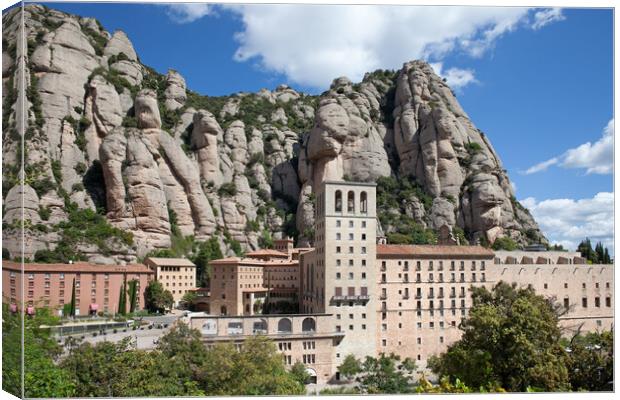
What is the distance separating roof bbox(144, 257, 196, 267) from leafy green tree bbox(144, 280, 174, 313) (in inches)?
118

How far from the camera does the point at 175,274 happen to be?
159ft

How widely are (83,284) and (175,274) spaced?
33.6ft

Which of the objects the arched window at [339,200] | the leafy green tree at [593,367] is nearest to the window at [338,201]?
the arched window at [339,200]

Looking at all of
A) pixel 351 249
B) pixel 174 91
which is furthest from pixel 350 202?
pixel 174 91

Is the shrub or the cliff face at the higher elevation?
the cliff face

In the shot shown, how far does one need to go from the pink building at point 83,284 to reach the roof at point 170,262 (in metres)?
2.35

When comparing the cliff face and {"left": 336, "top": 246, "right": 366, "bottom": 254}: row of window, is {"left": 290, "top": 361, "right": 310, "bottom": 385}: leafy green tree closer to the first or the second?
{"left": 336, "top": 246, "right": 366, "bottom": 254}: row of window

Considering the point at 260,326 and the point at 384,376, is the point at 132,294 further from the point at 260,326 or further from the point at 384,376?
the point at 384,376

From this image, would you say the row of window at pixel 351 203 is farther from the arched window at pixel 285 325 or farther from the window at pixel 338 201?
the arched window at pixel 285 325

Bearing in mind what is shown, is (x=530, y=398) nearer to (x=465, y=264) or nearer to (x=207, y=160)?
(x=465, y=264)

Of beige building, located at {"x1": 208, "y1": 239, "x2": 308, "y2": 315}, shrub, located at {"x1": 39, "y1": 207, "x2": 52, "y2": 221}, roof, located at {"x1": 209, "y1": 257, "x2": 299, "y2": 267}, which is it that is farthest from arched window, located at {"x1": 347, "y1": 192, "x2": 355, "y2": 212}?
shrub, located at {"x1": 39, "y1": 207, "x2": 52, "y2": 221}

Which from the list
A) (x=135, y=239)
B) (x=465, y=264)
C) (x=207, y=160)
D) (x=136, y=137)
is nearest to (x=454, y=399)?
(x=465, y=264)

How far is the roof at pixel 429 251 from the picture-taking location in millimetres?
37469

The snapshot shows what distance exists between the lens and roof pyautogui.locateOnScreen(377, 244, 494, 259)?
1475 inches
